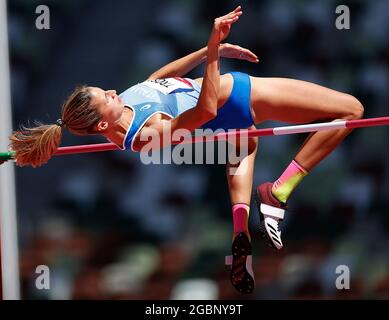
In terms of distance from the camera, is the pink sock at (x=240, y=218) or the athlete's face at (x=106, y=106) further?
the pink sock at (x=240, y=218)

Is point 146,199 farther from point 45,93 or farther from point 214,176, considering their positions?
point 45,93

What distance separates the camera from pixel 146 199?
5688 mm

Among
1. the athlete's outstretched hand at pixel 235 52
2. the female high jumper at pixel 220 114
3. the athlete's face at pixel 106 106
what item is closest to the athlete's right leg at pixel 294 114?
the female high jumper at pixel 220 114

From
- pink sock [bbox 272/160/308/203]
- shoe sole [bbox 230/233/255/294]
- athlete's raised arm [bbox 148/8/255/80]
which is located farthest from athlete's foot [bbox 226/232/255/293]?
athlete's raised arm [bbox 148/8/255/80]

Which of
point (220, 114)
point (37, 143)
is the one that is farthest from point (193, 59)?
point (37, 143)

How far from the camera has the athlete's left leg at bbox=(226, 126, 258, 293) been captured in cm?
439

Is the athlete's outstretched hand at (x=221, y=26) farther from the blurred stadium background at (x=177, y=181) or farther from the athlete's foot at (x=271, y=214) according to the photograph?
the blurred stadium background at (x=177, y=181)

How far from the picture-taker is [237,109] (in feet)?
13.9

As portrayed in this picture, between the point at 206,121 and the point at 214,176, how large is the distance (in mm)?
1743

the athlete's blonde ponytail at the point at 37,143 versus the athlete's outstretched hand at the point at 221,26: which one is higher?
the athlete's outstretched hand at the point at 221,26

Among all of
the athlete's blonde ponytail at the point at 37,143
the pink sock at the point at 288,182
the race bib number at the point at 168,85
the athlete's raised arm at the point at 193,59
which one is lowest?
the pink sock at the point at 288,182

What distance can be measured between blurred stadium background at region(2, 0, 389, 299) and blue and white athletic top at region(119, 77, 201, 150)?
136 centimetres

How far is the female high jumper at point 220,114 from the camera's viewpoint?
159 inches

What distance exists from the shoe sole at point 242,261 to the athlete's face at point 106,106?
0.71 metres
